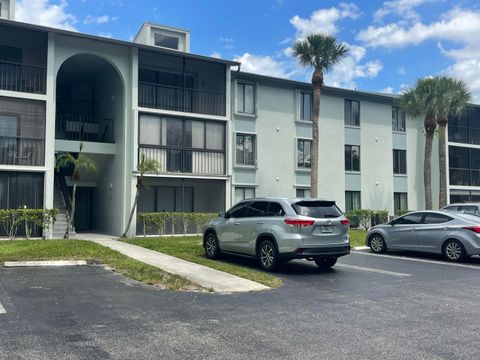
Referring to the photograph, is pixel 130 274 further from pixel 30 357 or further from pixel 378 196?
pixel 378 196

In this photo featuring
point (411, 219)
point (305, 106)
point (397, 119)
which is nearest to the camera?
point (411, 219)

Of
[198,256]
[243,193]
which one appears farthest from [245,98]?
[198,256]

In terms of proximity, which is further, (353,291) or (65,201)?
(65,201)

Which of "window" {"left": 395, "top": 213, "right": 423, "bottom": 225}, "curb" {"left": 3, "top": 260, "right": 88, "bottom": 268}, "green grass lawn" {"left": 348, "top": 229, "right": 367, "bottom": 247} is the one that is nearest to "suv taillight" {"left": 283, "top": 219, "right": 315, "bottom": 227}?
"curb" {"left": 3, "top": 260, "right": 88, "bottom": 268}

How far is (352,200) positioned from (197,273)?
18672 millimetres

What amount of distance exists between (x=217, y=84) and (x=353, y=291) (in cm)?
1592

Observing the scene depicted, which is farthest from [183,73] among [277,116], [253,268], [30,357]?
[30,357]

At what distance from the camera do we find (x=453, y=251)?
1373 centimetres

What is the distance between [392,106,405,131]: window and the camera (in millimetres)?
29828

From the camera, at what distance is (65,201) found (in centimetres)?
2108

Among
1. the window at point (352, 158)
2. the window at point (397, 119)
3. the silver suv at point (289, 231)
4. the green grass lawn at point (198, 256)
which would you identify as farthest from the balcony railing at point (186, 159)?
the window at point (397, 119)

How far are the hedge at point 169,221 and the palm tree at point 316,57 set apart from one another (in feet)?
18.7

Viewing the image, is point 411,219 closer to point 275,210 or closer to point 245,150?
point 275,210

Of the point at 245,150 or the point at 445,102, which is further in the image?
the point at 445,102
